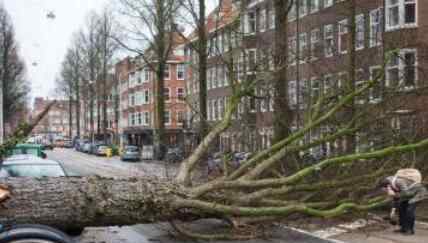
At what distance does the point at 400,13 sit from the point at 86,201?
28874 millimetres

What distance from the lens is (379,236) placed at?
1217 cm

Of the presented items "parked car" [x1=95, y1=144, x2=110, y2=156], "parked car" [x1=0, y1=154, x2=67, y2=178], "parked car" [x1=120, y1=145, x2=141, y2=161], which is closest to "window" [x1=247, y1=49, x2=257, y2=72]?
"parked car" [x1=0, y1=154, x2=67, y2=178]

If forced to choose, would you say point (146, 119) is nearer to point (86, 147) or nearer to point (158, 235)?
point (86, 147)

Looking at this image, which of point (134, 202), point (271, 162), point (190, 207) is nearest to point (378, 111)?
point (271, 162)

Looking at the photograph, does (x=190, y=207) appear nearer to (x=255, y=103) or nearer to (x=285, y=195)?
(x=285, y=195)

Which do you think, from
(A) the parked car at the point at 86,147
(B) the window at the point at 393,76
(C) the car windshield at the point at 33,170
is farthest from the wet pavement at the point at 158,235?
(A) the parked car at the point at 86,147

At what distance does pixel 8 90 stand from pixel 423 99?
190 feet

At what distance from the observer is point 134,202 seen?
8.57 m

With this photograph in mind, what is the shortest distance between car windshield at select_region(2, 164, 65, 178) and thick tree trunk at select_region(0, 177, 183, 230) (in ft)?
20.8

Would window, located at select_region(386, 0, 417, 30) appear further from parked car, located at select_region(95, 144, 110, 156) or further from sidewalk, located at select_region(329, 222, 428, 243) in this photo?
parked car, located at select_region(95, 144, 110, 156)

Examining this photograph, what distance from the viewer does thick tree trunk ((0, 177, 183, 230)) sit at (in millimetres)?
7788

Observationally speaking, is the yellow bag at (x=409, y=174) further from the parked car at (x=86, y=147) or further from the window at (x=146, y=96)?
the window at (x=146, y=96)

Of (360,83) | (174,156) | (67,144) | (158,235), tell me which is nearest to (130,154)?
(174,156)

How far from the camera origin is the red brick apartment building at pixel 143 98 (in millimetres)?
88875
